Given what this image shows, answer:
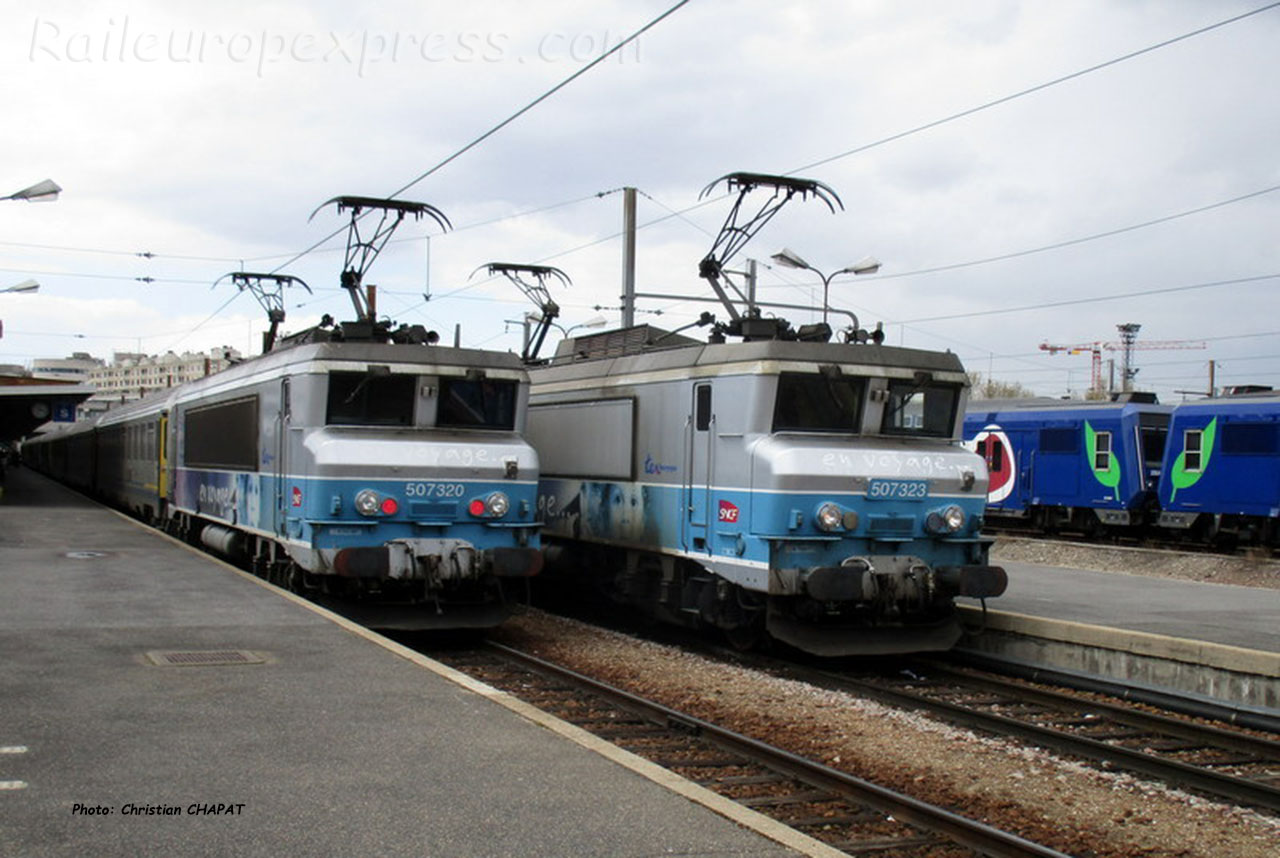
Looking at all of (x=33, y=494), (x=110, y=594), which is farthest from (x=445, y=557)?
(x=33, y=494)

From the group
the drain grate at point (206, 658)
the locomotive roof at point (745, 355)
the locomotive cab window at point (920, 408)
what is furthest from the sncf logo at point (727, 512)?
the drain grate at point (206, 658)

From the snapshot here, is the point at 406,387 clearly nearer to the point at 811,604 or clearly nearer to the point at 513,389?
the point at 513,389

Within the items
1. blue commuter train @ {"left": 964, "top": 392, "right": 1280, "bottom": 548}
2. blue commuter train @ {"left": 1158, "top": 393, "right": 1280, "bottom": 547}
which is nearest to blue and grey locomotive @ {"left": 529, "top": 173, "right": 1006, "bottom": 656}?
blue commuter train @ {"left": 1158, "top": 393, "right": 1280, "bottom": 547}

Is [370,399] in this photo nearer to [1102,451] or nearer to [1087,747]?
[1087,747]

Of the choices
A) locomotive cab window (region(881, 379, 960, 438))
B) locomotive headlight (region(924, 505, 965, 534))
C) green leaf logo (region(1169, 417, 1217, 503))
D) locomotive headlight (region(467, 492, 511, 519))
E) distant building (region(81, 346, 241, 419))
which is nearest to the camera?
locomotive headlight (region(924, 505, 965, 534))

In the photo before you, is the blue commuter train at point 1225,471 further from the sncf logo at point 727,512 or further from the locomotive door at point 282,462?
the locomotive door at point 282,462

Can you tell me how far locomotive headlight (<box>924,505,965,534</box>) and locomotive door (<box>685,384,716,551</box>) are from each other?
6.96 ft

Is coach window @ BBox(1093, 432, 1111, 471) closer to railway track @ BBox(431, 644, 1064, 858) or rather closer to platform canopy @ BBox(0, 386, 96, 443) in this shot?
railway track @ BBox(431, 644, 1064, 858)

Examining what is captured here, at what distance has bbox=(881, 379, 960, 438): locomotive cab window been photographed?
12305 mm

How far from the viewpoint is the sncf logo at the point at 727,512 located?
11.9 metres

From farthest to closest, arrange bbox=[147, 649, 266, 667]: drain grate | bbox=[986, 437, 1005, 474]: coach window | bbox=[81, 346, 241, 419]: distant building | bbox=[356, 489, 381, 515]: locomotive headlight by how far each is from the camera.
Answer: bbox=[81, 346, 241, 419]: distant building, bbox=[986, 437, 1005, 474]: coach window, bbox=[356, 489, 381, 515]: locomotive headlight, bbox=[147, 649, 266, 667]: drain grate

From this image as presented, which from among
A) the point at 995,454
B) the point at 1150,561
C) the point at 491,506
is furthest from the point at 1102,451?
the point at 491,506

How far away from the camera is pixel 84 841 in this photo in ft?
17.4

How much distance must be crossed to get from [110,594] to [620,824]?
8.96 m
